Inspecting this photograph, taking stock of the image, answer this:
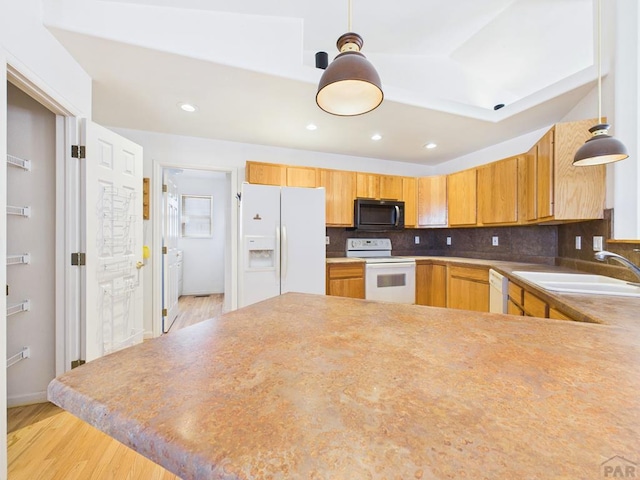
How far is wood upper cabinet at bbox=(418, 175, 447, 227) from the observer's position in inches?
149

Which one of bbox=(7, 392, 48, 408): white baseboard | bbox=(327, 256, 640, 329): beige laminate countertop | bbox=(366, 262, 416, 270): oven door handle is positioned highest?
bbox=(327, 256, 640, 329): beige laminate countertop

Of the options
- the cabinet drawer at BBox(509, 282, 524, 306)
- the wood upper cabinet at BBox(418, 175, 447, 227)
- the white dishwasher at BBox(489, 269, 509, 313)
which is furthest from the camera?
the wood upper cabinet at BBox(418, 175, 447, 227)

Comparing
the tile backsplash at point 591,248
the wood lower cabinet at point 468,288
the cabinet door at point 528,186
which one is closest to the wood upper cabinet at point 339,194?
the wood lower cabinet at point 468,288

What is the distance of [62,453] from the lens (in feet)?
4.78

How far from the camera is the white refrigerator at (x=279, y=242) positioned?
286 centimetres

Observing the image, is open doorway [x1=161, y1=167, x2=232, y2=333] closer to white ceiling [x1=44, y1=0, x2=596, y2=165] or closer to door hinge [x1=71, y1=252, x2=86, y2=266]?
white ceiling [x1=44, y1=0, x2=596, y2=165]

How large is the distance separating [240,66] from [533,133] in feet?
10.2

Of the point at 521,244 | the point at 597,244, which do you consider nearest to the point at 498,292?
the point at 597,244

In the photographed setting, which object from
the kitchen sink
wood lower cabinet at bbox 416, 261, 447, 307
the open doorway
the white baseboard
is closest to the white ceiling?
the kitchen sink

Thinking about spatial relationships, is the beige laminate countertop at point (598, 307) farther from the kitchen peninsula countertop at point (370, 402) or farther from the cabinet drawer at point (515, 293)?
the cabinet drawer at point (515, 293)

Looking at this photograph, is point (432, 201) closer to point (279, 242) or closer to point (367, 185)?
point (367, 185)

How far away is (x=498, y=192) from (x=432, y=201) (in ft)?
A: 2.94

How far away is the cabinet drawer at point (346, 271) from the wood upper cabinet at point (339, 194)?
601 millimetres

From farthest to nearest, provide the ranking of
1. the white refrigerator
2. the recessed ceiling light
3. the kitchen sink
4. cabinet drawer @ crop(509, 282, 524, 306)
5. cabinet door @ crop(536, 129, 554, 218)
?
1. the white refrigerator
2. the recessed ceiling light
3. cabinet door @ crop(536, 129, 554, 218)
4. cabinet drawer @ crop(509, 282, 524, 306)
5. the kitchen sink
